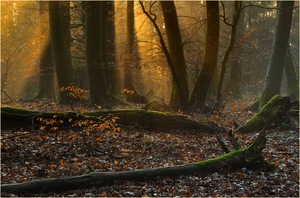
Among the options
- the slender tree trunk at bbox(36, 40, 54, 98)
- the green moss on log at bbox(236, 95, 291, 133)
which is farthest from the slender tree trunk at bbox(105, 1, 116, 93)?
the green moss on log at bbox(236, 95, 291, 133)

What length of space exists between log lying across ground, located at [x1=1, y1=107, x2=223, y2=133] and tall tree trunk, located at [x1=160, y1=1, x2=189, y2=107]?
392 cm

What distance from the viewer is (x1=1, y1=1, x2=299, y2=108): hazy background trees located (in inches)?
797

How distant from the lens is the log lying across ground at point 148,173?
7.01 m

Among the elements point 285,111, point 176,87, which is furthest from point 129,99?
point 285,111

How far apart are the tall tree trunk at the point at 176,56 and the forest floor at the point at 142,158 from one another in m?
4.32

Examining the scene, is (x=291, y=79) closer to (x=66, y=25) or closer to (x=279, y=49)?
(x=279, y=49)

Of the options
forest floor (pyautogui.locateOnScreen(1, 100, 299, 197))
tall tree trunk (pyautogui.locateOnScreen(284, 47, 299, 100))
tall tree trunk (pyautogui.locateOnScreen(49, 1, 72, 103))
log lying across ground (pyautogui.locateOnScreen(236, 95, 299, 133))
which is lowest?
forest floor (pyautogui.locateOnScreen(1, 100, 299, 197))

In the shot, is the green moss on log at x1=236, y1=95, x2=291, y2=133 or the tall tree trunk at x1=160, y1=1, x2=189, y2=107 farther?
the tall tree trunk at x1=160, y1=1, x2=189, y2=107

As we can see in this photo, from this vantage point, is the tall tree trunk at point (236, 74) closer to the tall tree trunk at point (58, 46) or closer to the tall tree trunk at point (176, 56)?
the tall tree trunk at point (176, 56)

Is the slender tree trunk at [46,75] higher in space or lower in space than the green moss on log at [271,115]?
higher

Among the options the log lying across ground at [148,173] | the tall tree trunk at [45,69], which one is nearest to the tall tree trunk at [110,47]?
the tall tree trunk at [45,69]

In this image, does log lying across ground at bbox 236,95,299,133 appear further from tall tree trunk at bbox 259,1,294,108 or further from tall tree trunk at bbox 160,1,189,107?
tall tree trunk at bbox 160,1,189,107

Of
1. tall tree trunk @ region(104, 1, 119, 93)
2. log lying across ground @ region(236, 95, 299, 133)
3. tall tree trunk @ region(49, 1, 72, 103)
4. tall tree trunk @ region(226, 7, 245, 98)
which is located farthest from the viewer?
tall tree trunk @ region(226, 7, 245, 98)

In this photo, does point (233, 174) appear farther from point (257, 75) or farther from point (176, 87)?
point (257, 75)
